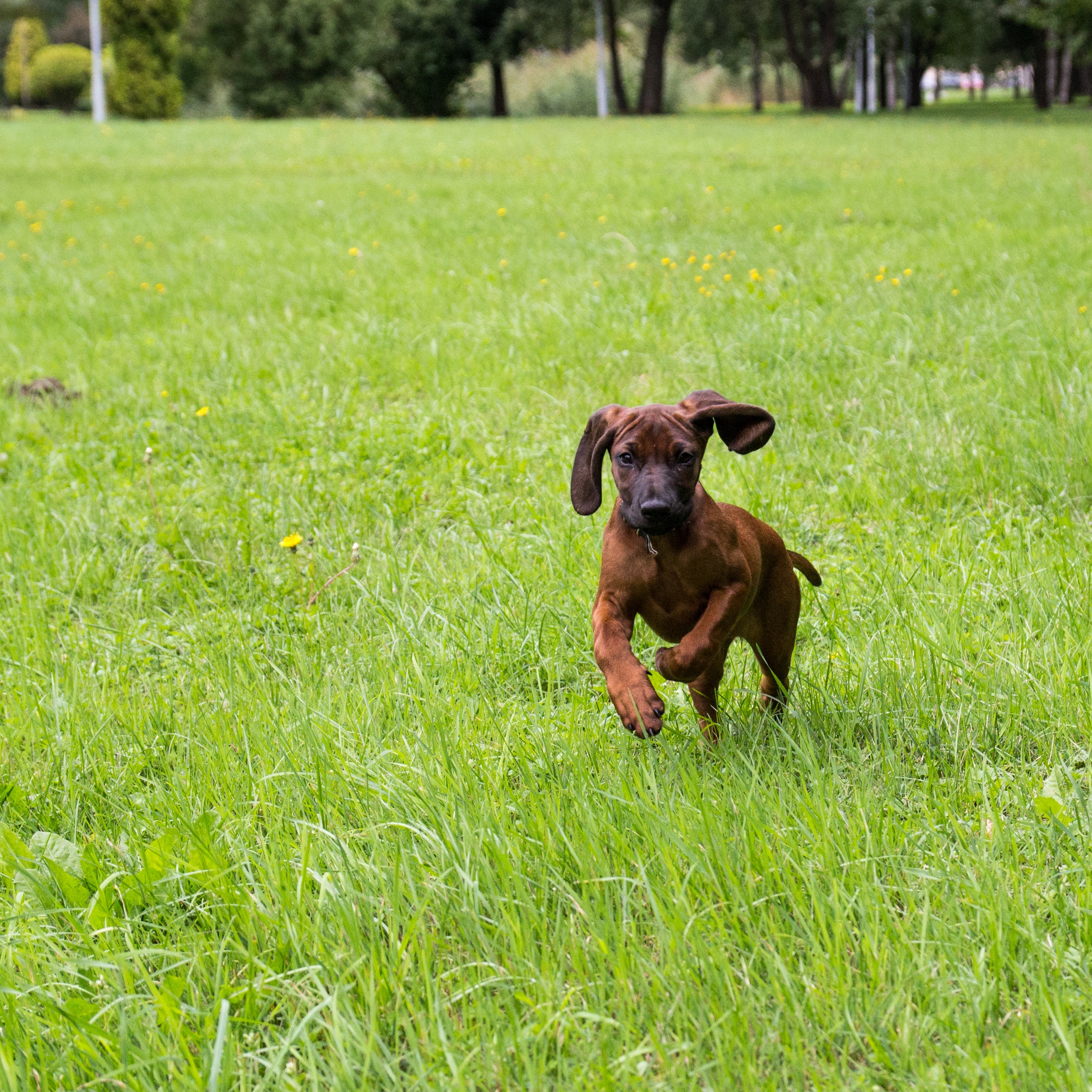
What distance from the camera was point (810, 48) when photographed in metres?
48.0

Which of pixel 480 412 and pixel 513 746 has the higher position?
pixel 480 412

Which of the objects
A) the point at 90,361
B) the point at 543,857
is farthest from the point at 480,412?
the point at 543,857

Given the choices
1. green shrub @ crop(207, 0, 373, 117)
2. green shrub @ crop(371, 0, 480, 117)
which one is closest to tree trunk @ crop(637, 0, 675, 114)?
green shrub @ crop(371, 0, 480, 117)

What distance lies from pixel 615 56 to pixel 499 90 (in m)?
6.57

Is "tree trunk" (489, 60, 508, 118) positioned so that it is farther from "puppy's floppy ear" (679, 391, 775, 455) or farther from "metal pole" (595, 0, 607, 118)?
"puppy's floppy ear" (679, 391, 775, 455)

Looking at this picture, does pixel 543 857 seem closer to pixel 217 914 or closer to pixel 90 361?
pixel 217 914

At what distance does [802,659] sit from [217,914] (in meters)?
1.69

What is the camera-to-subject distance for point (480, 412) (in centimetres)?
534

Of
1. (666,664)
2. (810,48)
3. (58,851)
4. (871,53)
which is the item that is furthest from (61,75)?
(666,664)

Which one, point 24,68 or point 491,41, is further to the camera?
point 24,68

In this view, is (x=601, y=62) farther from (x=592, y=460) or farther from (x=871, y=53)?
(x=592, y=460)

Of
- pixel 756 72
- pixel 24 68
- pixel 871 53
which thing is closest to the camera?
pixel 871 53

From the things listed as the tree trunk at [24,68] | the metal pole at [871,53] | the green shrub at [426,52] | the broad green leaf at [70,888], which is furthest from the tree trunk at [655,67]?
the broad green leaf at [70,888]

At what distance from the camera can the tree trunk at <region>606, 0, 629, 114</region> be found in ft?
152
